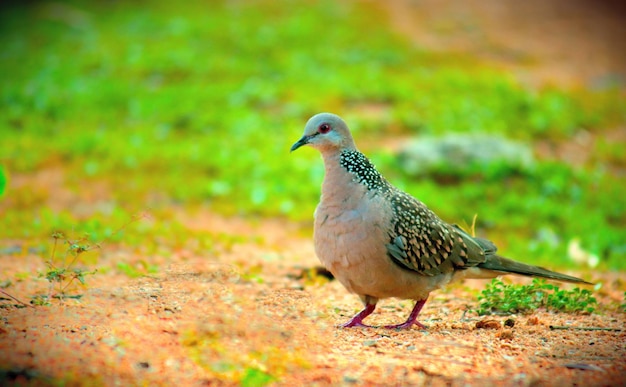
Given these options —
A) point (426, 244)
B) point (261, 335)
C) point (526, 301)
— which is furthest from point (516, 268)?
point (261, 335)

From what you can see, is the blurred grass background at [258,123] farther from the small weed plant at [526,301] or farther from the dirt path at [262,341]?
the dirt path at [262,341]

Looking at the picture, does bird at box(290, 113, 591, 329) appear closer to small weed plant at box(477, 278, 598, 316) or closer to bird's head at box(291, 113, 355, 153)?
bird's head at box(291, 113, 355, 153)

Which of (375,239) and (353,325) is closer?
(375,239)

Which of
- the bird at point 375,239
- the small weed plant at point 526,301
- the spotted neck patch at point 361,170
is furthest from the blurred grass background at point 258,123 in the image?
the spotted neck patch at point 361,170

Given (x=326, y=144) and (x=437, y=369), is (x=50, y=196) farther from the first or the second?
(x=437, y=369)

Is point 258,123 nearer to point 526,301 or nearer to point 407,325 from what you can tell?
point 526,301

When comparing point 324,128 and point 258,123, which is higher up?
point 258,123

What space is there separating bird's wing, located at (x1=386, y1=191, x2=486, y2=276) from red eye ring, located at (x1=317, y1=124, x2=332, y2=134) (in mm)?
663

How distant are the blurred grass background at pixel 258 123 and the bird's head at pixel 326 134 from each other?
9.35 ft

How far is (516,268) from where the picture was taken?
17.2 ft

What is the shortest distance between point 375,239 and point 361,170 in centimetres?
55

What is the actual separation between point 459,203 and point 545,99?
474cm

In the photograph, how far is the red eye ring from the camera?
5.02 m

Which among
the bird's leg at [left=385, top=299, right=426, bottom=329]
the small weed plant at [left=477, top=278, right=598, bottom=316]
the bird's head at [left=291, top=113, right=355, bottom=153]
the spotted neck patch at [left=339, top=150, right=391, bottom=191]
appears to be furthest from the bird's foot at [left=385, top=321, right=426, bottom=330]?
the bird's head at [left=291, top=113, right=355, bottom=153]
